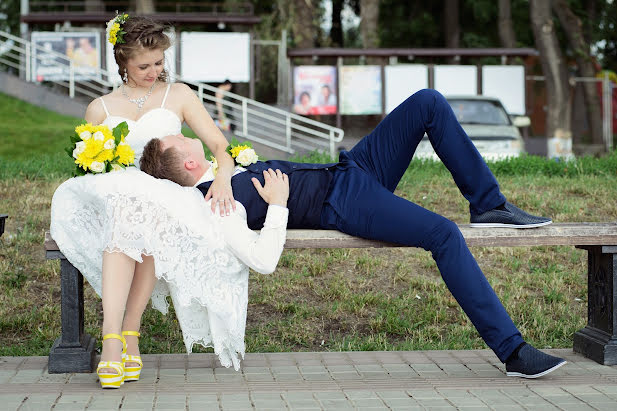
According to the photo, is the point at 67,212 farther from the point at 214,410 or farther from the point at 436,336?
the point at 436,336

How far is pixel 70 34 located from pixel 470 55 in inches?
401

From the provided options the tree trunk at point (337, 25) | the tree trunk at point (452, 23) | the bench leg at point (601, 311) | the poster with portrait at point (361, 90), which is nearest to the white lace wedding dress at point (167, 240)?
the bench leg at point (601, 311)

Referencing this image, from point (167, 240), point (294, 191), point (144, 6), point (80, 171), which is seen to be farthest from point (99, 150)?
point (144, 6)

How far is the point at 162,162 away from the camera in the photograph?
4.83 meters

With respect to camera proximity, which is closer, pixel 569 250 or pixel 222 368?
pixel 222 368

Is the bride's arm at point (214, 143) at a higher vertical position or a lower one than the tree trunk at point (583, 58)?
lower

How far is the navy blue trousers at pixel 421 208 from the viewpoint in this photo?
4547 millimetres

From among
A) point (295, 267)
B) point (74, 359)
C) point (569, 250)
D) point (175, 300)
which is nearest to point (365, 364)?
point (175, 300)

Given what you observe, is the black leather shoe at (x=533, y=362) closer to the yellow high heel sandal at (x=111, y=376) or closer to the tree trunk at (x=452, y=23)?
the yellow high heel sandal at (x=111, y=376)

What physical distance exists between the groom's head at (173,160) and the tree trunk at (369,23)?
18.4 m

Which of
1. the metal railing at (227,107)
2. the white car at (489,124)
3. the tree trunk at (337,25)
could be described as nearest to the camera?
A: the white car at (489,124)

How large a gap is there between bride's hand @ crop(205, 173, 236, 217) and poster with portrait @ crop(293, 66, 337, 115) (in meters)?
17.3

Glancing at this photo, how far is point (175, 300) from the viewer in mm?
4695

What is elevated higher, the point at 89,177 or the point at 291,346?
the point at 89,177
